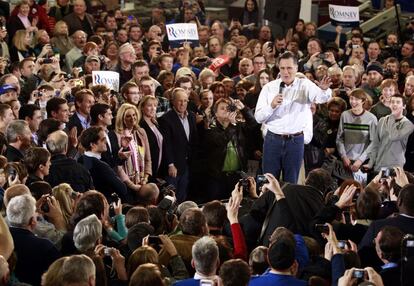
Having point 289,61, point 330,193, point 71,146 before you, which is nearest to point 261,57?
point 289,61

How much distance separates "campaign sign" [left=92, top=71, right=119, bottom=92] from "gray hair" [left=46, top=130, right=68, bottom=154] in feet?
8.39

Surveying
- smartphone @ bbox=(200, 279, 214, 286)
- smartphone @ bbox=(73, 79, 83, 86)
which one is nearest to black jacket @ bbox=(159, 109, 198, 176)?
smartphone @ bbox=(73, 79, 83, 86)

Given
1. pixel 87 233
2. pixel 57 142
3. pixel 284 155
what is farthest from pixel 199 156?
pixel 87 233

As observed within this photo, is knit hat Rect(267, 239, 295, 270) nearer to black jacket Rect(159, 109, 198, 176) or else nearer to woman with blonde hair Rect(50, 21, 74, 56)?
black jacket Rect(159, 109, 198, 176)

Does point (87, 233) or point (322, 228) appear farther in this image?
point (322, 228)

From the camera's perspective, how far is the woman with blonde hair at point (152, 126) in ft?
33.4

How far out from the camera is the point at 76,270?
546cm

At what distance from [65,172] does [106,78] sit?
2957 mm

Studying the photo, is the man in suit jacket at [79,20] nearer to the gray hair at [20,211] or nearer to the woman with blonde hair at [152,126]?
the woman with blonde hair at [152,126]

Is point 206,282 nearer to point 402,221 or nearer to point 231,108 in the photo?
point 402,221

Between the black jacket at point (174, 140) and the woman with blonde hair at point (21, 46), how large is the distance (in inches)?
152

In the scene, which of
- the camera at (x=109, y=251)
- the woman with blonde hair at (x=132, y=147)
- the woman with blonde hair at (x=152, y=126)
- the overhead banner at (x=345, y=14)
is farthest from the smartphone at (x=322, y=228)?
the overhead banner at (x=345, y=14)

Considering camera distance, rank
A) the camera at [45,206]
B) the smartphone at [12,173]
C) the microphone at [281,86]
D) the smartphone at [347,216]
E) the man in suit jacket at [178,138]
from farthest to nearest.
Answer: the man in suit jacket at [178,138] < the microphone at [281,86] < the smartphone at [12,173] < the smartphone at [347,216] < the camera at [45,206]

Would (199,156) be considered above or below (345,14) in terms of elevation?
below
